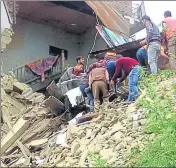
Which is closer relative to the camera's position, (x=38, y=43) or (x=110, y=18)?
(x=110, y=18)

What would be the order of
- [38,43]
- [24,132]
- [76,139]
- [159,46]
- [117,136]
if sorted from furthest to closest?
[38,43], [159,46], [24,132], [76,139], [117,136]

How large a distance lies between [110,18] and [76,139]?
424 inches

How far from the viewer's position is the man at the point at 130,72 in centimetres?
1070

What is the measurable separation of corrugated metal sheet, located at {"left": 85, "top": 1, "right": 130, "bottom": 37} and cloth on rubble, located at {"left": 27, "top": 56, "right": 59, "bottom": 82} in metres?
2.27

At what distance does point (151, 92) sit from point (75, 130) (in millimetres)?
1841

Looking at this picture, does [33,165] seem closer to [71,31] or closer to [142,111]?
[142,111]

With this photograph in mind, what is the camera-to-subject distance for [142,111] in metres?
9.37

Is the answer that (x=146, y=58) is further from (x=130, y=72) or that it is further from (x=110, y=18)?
(x=110, y=18)

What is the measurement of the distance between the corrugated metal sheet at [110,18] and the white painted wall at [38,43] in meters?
1.02

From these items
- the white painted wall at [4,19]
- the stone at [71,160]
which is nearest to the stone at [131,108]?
the stone at [71,160]

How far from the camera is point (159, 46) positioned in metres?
11.3

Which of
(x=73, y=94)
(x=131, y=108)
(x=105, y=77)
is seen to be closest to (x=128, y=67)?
(x=105, y=77)

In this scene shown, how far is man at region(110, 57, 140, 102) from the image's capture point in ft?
35.1

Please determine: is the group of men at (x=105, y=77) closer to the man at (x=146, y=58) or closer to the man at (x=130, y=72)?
the man at (x=130, y=72)
